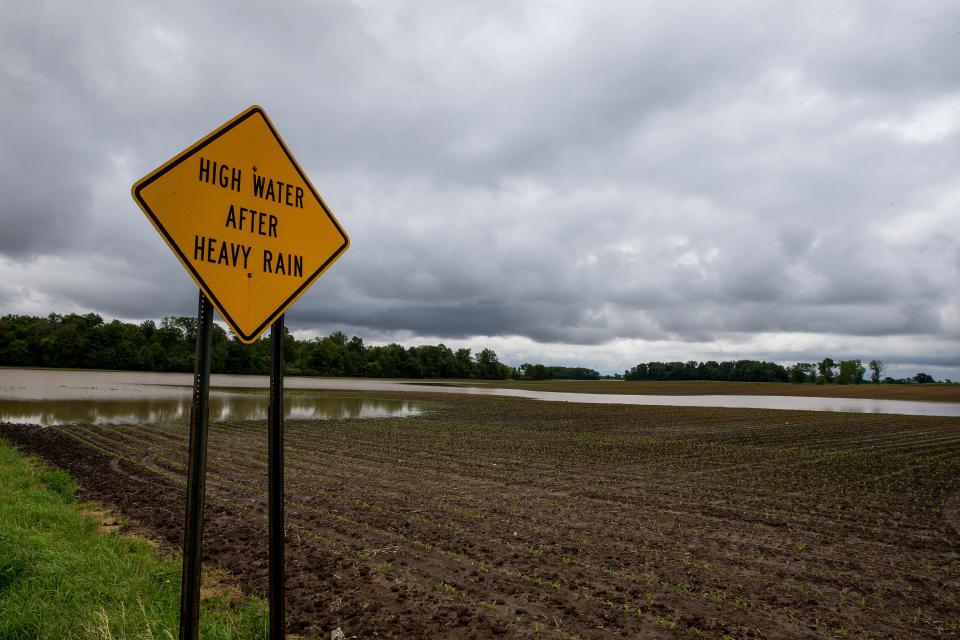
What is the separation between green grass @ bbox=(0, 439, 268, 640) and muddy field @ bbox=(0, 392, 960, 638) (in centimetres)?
61

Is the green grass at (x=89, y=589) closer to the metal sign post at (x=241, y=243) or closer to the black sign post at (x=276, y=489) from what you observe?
the black sign post at (x=276, y=489)

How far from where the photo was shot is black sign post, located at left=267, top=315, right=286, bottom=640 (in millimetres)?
3398

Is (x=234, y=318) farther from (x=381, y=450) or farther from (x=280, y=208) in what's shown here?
(x=381, y=450)

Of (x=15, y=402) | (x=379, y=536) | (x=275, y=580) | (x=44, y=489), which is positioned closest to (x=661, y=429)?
(x=379, y=536)

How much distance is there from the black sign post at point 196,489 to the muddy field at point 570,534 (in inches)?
89.7

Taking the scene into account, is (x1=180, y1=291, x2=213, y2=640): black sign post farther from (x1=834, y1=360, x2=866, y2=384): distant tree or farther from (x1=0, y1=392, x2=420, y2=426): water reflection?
(x1=834, y1=360, x2=866, y2=384): distant tree

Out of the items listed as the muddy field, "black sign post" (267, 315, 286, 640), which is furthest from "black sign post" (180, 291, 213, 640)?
the muddy field

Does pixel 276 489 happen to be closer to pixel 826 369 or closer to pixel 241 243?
pixel 241 243

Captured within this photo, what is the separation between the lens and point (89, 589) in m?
5.38

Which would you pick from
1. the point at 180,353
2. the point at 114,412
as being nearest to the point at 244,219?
the point at 114,412

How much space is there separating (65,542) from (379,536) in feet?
12.7

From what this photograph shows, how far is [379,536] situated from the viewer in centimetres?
801

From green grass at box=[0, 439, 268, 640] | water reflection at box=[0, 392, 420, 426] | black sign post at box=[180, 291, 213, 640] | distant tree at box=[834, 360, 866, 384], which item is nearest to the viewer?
black sign post at box=[180, 291, 213, 640]

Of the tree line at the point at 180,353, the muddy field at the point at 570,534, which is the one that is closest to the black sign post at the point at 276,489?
the muddy field at the point at 570,534
